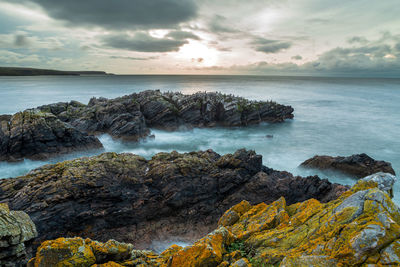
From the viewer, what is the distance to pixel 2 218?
838cm

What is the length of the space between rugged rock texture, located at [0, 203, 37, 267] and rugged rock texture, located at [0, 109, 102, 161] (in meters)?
24.6

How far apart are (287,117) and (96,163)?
56761 mm

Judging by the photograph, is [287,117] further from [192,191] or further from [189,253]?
[189,253]

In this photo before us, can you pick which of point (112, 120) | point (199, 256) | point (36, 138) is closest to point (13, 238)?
point (199, 256)

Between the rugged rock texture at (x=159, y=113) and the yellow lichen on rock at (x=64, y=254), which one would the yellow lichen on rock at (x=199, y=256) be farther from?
the rugged rock texture at (x=159, y=113)

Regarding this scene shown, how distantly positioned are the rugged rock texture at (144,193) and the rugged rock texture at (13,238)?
743cm

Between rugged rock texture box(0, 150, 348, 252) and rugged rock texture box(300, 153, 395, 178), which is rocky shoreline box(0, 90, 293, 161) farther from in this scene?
rugged rock texture box(300, 153, 395, 178)

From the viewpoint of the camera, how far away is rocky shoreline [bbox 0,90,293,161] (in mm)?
29750

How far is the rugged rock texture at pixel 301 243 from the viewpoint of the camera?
634cm

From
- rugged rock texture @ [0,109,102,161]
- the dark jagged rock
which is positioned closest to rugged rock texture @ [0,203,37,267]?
rugged rock texture @ [0,109,102,161]

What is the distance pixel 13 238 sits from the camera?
27.3 ft

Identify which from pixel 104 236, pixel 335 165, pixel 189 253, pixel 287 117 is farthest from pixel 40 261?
pixel 287 117

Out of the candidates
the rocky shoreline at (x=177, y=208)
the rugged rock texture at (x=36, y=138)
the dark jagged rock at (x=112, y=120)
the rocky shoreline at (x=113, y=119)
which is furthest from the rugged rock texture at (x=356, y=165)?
the rugged rock texture at (x=36, y=138)

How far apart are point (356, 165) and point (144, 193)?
25.6 m
